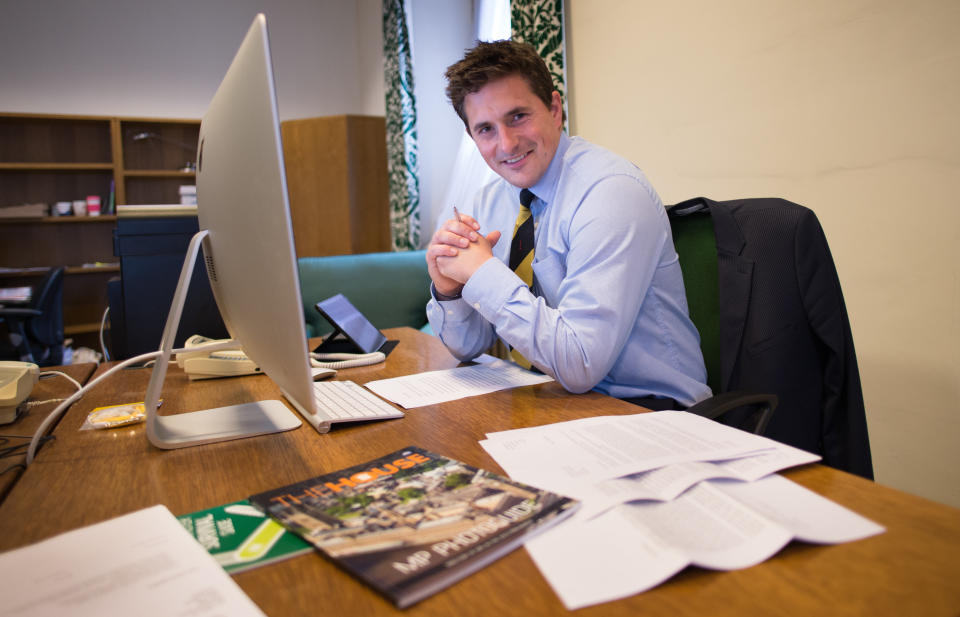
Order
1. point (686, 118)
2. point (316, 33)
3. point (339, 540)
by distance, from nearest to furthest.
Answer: point (339, 540), point (686, 118), point (316, 33)

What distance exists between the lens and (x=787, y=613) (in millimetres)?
422

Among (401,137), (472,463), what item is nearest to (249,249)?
(472,463)

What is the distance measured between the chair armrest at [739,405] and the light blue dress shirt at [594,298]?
0.18 m

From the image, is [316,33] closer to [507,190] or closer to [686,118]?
[686,118]

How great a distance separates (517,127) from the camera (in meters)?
1.35

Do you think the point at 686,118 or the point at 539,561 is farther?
the point at 686,118

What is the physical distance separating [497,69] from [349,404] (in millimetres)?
824

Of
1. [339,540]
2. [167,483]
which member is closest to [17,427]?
[167,483]

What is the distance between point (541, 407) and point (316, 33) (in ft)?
19.0

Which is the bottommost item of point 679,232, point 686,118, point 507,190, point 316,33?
point 679,232

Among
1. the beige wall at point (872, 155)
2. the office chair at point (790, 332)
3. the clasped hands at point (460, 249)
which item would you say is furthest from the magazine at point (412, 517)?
the beige wall at point (872, 155)

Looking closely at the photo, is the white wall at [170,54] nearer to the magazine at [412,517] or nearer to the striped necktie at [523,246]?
the striped necktie at [523,246]

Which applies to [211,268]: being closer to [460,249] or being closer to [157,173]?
[460,249]

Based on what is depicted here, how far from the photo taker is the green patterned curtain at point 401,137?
13.3ft
